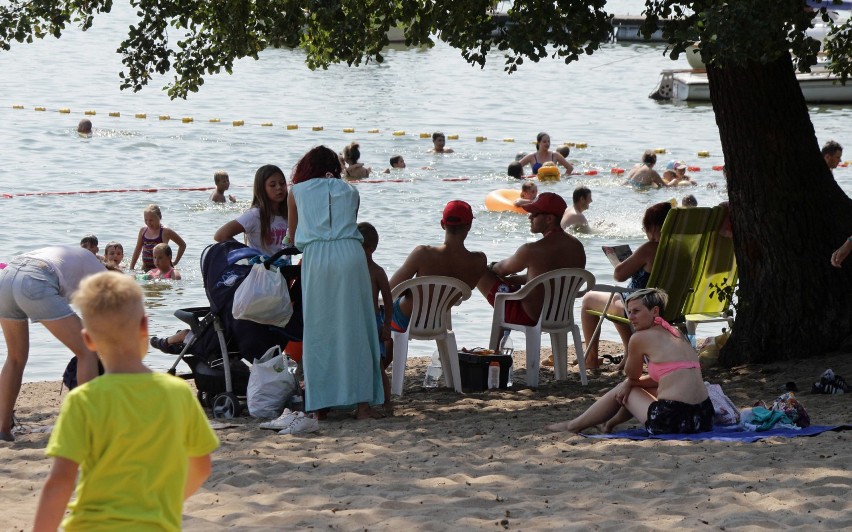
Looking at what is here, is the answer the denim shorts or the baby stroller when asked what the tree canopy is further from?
the denim shorts

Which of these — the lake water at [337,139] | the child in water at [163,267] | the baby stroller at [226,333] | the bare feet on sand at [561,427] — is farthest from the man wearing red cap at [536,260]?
the child in water at [163,267]

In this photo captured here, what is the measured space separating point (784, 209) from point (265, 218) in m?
3.74

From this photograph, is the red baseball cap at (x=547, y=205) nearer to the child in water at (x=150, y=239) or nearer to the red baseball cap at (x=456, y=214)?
the red baseball cap at (x=456, y=214)

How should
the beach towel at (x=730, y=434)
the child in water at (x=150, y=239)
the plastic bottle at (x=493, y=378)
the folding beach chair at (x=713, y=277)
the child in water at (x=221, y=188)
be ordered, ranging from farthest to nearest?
the child in water at (x=221, y=188), the child in water at (x=150, y=239), the folding beach chair at (x=713, y=277), the plastic bottle at (x=493, y=378), the beach towel at (x=730, y=434)

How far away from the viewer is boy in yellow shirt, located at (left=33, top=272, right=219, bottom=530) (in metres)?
3.00

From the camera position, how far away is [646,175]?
22391 mm

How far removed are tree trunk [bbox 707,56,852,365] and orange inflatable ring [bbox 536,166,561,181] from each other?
1460 cm

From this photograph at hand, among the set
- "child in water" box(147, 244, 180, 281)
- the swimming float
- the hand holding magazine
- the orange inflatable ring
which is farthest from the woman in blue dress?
the orange inflatable ring

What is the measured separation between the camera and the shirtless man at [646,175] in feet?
73.3

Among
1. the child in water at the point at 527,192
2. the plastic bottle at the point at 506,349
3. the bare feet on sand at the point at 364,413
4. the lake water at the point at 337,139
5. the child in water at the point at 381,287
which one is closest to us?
the bare feet on sand at the point at 364,413

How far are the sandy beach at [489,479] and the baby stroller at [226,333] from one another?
328 mm

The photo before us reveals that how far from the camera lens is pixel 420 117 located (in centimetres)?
3400

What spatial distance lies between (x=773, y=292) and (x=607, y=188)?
14.4 m

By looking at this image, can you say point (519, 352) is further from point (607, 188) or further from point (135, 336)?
point (607, 188)
